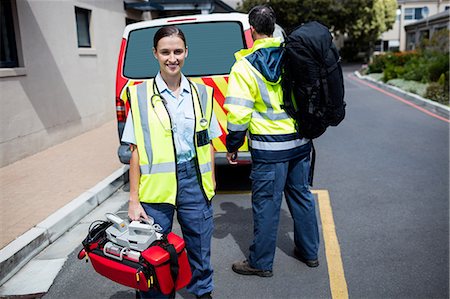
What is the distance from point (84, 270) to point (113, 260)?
65.1 inches

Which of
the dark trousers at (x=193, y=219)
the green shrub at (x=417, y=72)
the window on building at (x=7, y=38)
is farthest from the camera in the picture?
the green shrub at (x=417, y=72)

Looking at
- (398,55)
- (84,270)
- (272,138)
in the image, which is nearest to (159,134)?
(272,138)

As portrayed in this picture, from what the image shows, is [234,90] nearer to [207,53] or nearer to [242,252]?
[242,252]

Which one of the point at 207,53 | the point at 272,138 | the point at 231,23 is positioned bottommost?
the point at 272,138

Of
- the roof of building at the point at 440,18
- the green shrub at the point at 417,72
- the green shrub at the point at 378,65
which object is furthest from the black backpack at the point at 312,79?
the roof of building at the point at 440,18

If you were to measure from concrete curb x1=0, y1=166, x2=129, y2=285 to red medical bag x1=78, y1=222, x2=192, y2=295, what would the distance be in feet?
5.44

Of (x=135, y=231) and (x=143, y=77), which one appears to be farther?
(x=143, y=77)

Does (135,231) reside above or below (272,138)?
below

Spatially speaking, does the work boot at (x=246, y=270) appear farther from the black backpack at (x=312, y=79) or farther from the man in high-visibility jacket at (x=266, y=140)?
the black backpack at (x=312, y=79)

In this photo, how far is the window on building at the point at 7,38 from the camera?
7.16 m

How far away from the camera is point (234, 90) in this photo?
10.6ft

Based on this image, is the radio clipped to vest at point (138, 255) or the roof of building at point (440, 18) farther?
the roof of building at point (440, 18)

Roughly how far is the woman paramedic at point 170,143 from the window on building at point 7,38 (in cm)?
551

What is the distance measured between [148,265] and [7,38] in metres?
6.41
